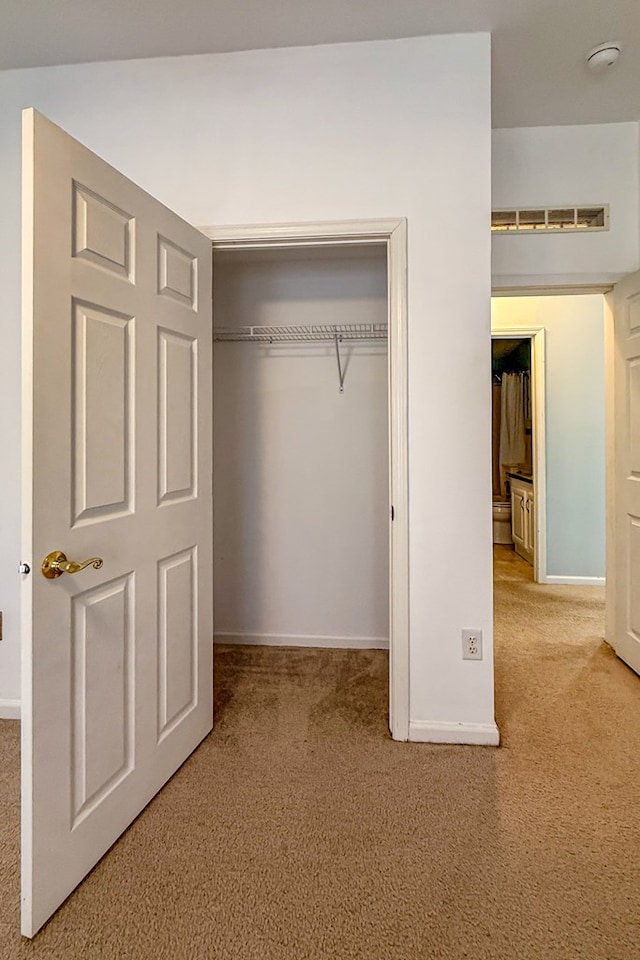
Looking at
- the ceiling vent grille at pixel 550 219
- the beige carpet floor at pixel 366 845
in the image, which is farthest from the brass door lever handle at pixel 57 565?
the ceiling vent grille at pixel 550 219

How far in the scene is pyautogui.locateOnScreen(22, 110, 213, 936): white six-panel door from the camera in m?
1.29

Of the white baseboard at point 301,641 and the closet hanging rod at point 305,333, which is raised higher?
the closet hanging rod at point 305,333

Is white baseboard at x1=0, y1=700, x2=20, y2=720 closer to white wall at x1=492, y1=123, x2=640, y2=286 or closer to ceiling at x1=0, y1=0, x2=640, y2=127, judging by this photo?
ceiling at x1=0, y1=0, x2=640, y2=127

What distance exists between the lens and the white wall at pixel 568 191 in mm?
2785

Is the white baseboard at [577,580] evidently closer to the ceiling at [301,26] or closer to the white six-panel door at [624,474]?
the white six-panel door at [624,474]

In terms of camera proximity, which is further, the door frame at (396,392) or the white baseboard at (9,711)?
the white baseboard at (9,711)

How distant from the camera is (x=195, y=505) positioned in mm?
2068

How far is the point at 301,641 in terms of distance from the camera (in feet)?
10.6

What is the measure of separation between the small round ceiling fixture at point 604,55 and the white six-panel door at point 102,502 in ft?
5.78

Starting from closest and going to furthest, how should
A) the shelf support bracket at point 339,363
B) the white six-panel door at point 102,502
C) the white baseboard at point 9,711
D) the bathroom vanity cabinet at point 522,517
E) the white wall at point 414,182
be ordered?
the white six-panel door at point 102,502, the white wall at point 414,182, the white baseboard at point 9,711, the shelf support bracket at point 339,363, the bathroom vanity cabinet at point 522,517

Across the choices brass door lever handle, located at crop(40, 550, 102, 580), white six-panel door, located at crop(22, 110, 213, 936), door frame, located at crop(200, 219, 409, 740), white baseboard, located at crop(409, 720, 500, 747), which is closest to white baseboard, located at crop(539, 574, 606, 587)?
white baseboard, located at crop(409, 720, 500, 747)

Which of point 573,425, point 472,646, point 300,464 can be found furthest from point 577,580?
point 472,646

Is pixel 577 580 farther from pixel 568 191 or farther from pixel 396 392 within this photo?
pixel 396 392

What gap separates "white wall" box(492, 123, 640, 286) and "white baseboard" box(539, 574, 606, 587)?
8.34ft
